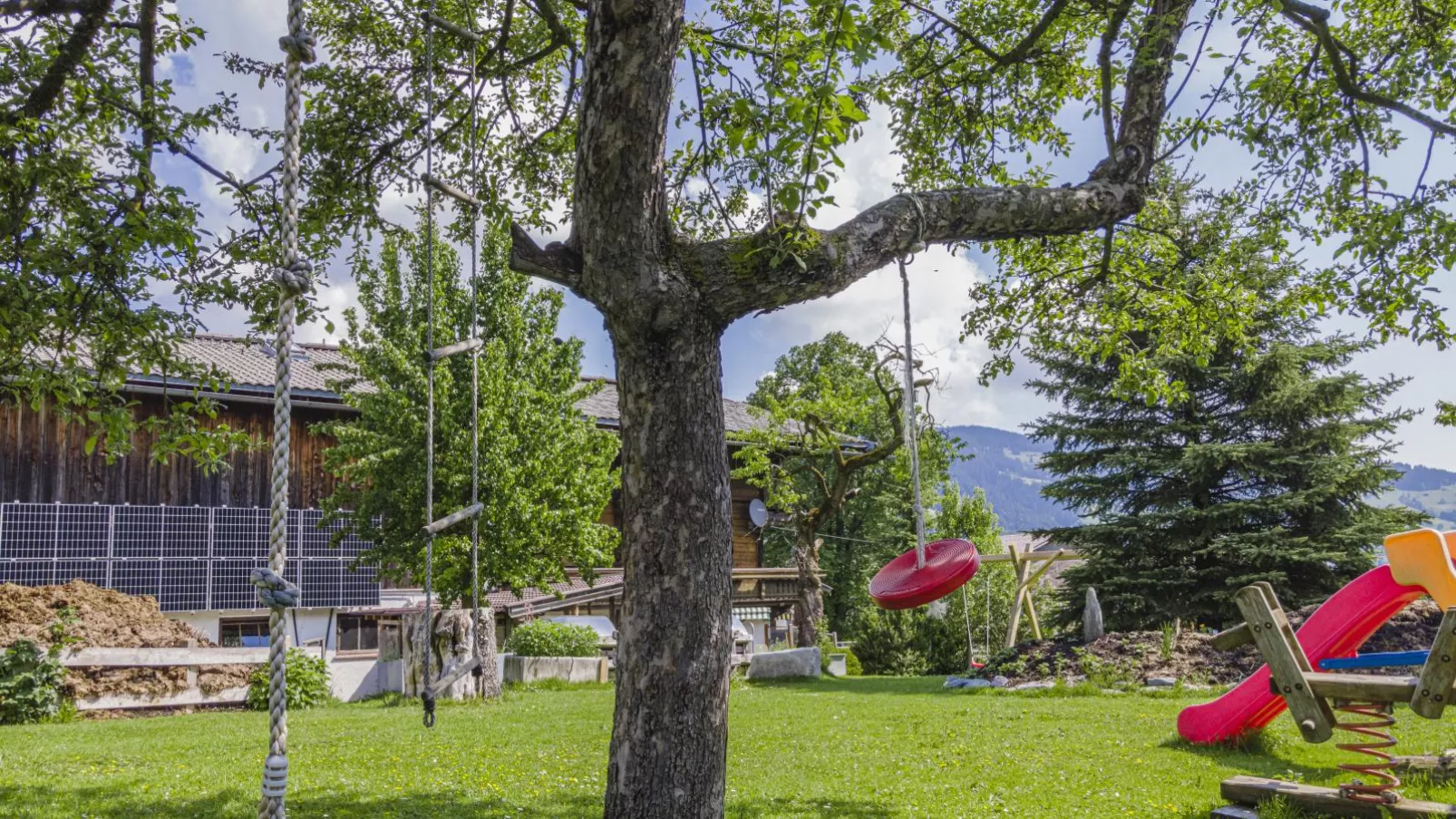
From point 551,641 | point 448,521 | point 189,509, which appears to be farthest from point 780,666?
point 448,521

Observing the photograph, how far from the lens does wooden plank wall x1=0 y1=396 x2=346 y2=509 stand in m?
18.7

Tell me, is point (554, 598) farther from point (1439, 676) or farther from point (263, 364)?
point (1439, 676)

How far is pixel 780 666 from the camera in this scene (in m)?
17.4

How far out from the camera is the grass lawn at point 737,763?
19.8 feet

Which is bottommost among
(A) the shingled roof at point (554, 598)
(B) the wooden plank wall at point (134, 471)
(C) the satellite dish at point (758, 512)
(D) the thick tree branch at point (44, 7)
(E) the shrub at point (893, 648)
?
(E) the shrub at point (893, 648)

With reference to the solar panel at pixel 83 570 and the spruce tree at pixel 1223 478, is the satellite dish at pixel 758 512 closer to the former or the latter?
the spruce tree at pixel 1223 478

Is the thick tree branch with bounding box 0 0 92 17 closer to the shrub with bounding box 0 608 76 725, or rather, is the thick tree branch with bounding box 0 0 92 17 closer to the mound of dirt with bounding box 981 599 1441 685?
the shrub with bounding box 0 608 76 725

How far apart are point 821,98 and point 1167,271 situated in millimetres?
5374

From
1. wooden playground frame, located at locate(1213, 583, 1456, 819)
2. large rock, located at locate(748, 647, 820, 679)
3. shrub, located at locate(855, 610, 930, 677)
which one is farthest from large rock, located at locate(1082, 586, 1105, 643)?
wooden playground frame, located at locate(1213, 583, 1456, 819)

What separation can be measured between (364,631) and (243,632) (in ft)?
8.85

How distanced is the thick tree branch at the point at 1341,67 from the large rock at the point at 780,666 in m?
12.8

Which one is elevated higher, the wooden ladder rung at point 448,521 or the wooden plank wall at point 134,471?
the wooden plank wall at point 134,471

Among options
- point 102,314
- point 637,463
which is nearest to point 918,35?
point 637,463

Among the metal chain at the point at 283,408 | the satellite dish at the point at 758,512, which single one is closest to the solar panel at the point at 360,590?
the satellite dish at the point at 758,512
